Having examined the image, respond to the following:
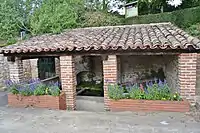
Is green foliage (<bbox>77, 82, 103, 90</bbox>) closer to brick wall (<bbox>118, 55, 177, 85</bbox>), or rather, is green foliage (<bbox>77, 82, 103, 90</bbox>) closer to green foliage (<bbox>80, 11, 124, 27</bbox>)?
brick wall (<bbox>118, 55, 177, 85</bbox>)

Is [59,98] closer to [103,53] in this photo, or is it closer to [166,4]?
[103,53]

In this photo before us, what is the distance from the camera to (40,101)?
26.4 ft

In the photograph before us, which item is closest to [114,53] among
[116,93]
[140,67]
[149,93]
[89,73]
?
[116,93]

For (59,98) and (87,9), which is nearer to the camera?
(59,98)

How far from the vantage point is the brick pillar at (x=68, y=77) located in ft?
26.6

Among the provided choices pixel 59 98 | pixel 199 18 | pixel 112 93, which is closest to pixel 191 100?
pixel 112 93

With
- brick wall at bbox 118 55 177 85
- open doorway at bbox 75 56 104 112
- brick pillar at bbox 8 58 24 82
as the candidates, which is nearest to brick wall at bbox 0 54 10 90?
open doorway at bbox 75 56 104 112

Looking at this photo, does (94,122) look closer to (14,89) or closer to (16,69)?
(14,89)

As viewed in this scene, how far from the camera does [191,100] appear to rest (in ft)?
23.5

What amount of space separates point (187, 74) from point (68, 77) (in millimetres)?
4046

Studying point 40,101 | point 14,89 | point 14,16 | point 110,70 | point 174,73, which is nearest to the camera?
point 110,70

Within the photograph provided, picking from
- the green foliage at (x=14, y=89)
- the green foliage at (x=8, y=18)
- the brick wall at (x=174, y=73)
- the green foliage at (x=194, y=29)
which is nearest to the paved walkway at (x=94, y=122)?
the green foliage at (x=14, y=89)

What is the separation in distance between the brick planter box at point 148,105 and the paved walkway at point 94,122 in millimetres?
247

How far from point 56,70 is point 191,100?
8.61 metres
